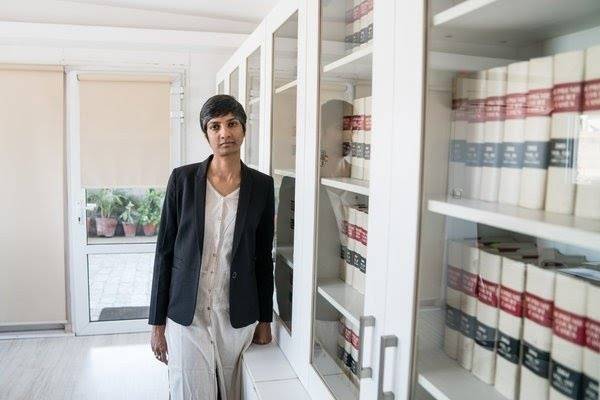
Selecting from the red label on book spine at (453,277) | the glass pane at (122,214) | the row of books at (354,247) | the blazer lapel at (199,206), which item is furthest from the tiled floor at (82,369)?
the red label on book spine at (453,277)

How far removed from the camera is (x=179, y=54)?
4.15 metres

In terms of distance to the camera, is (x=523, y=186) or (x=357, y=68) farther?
(x=357, y=68)

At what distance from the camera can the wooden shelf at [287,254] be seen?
191cm

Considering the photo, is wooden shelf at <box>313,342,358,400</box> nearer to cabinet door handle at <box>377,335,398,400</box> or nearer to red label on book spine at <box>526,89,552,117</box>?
cabinet door handle at <box>377,335,398,400</box>

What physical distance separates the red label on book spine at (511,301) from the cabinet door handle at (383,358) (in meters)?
0.25

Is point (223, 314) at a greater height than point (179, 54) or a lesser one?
lesser

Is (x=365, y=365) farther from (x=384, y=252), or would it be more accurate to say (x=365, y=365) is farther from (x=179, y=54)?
(x=179, y=54)

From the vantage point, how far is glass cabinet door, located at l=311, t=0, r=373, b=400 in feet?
4.60

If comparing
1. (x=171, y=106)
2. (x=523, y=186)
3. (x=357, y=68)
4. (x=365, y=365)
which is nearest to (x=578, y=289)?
(x=523, y=186)

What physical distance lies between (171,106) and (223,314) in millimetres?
2704

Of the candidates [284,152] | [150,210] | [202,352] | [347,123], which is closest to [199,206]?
[284,152]

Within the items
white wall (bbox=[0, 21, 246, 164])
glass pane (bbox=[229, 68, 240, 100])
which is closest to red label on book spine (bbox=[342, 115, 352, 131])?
glass pane (bbox=[229, 68, 240, 100])

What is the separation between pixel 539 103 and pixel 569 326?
350mm

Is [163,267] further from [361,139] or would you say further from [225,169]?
[361,139]
